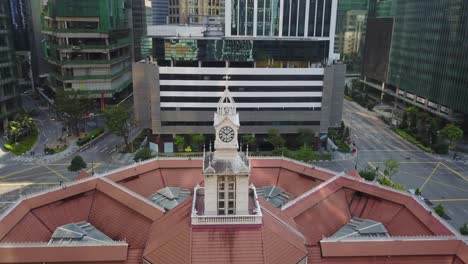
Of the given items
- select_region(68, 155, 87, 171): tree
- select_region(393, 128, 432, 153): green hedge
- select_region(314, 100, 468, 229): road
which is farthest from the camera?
select_region(393, 128, 432, 153): green hedge

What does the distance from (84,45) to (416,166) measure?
341 ft

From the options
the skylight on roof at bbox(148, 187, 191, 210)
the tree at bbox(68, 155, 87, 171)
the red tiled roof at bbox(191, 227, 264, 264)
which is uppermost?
the red tiled roof at bbox(191, 227, 264, 264)

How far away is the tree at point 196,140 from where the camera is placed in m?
98.8

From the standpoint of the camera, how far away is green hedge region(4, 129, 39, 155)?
3964 inches

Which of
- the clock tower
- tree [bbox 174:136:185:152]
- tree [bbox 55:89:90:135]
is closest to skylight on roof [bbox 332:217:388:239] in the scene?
the clock tower

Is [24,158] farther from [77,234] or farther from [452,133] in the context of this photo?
[452,133]

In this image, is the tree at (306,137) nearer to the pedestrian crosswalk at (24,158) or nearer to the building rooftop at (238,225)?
the building rooftop at (238,225)

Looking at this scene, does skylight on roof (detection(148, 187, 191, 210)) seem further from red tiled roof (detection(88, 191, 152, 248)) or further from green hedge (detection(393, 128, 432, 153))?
green hedge (detection(393, 128, 432, 153))

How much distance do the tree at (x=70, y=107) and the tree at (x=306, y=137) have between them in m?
60.6

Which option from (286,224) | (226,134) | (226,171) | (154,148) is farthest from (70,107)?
(226,171)

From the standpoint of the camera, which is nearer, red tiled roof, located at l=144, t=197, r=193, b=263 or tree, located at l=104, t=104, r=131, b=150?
red tiled roof, located at l=144, t=197, r=193, b=263

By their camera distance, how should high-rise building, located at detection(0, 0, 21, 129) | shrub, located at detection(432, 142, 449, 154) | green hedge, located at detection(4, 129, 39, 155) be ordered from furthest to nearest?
high-rise building, located at detection(0, 0, 21, 129)
shrub, located at detection(432, 142, 449, 154)
green hedge, located at detection(4, 129, 39, 155)

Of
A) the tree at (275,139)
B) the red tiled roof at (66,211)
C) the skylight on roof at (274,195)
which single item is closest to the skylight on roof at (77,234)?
the red tiled roof at (66,211)

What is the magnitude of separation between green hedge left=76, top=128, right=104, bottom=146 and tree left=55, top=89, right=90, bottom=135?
16.6ft
